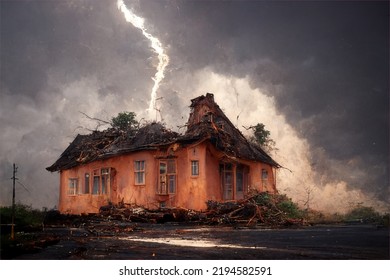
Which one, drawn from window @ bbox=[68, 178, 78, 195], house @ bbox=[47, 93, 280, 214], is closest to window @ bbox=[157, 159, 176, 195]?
house @ bbox=[47, 93, 280, 214]

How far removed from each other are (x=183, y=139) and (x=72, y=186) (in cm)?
927

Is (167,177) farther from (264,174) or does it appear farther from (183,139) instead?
(264,174)

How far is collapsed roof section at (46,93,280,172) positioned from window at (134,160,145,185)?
81 cm

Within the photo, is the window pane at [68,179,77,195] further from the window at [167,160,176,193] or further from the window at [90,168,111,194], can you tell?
the window at [167,160,176,193]

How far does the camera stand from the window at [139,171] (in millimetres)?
21906

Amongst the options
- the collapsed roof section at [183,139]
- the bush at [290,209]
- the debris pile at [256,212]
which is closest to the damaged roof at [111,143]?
the collapsed roof section at [183,139]

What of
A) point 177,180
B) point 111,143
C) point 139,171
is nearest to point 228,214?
point 177,180

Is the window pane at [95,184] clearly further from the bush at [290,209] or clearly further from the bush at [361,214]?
the bush at [361,214]

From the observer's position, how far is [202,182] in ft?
67.5

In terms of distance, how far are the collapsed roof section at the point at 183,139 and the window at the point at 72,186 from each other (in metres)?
0.86

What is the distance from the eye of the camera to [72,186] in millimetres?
26266
